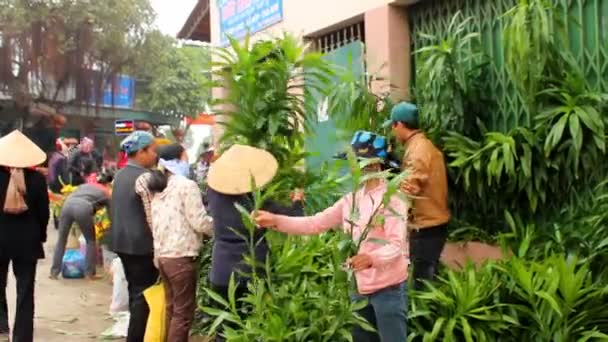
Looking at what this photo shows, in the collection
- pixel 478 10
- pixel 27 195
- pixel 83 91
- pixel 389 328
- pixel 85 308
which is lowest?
pixel 85 308

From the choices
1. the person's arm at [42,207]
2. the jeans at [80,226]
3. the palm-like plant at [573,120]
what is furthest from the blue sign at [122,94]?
the palm-like plant at [573,120]

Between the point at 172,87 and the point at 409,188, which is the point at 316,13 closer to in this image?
the point at 409,188

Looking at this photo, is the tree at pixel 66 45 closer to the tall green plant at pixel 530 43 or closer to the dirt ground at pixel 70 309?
the dirt ground at pixel 70 309

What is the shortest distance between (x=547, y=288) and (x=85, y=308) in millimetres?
4792

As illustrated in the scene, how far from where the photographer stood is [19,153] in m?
5.21

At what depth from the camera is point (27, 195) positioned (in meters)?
5.29

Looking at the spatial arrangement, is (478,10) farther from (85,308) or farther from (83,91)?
(83,91)

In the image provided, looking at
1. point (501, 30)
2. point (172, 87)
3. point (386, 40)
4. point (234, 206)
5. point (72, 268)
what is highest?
point (172, 87)

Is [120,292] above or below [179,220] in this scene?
Result: below

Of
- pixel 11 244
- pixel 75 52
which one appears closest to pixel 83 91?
pixel 75 52

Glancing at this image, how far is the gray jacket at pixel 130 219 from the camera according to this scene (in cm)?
491

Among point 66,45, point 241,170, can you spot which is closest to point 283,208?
point 241,170

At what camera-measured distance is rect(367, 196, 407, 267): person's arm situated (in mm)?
3258

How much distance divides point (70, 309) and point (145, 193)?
2690mm
